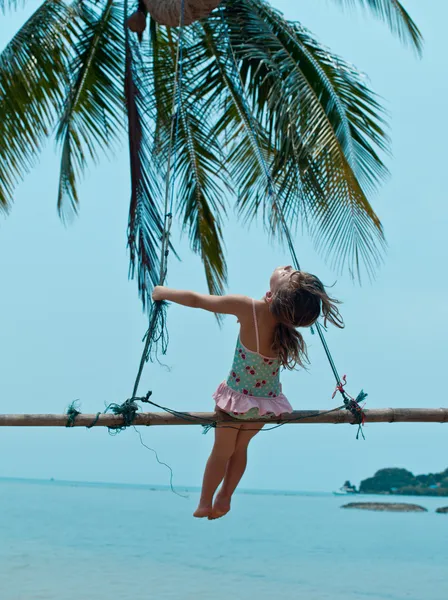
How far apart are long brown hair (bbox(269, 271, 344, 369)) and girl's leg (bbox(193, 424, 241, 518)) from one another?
444mm

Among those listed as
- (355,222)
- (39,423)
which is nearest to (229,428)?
(39,423)

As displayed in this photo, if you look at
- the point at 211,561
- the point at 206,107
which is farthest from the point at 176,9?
the point at 211,561

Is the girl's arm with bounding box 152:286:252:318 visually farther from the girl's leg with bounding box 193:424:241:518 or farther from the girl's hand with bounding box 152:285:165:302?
the girl's leg with bounding box 193:424:241:518

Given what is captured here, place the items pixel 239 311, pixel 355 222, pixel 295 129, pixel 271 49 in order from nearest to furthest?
pixel 239 311 → pixel 355 222 → pixel 295 129 → pixel 271 49

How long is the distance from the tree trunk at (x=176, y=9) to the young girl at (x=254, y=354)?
339 cm

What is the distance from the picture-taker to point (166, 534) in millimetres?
24234

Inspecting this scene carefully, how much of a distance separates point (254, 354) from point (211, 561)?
14.4 m

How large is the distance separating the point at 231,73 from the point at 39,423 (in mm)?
4362

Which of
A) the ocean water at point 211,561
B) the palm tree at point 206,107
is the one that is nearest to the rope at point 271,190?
the palm tree at point 206,107

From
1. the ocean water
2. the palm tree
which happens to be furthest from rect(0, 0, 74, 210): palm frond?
the ocean water

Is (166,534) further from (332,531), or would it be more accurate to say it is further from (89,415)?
(89,415)

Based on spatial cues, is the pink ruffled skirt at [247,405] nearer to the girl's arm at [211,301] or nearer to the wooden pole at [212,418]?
the wooden pole at [212,418]

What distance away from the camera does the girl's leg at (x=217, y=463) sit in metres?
4.51

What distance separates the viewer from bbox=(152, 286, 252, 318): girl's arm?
4.36 meters
